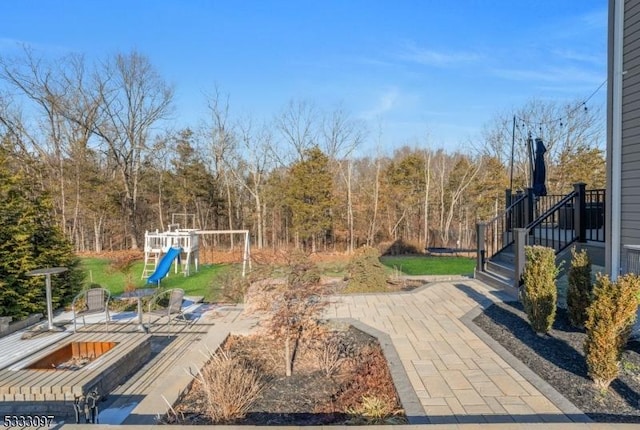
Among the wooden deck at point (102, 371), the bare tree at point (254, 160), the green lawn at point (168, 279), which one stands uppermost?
the bare tree at point (254, 160)

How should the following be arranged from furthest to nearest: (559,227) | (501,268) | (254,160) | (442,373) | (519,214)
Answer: (254,160) < (519,214) < (501,268) < (559,227) < (442,373)

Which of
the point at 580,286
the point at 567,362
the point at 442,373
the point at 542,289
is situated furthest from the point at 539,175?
the point at 442,373

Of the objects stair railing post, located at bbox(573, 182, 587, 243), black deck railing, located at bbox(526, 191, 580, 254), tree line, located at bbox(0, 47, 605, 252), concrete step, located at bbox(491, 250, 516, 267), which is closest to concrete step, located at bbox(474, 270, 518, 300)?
concrete step, located at bbox(491, 250, 516, 267)

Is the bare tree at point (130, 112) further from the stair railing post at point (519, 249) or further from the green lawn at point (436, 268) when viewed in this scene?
the stair railing post at point (519, 249)

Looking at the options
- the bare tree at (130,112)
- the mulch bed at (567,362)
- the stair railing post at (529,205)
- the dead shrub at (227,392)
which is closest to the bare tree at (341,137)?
the bare tree at (130,112)

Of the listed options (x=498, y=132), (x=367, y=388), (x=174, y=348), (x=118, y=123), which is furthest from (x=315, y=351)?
(x=498, y=132)

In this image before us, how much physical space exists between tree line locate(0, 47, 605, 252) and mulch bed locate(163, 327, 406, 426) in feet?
42.4

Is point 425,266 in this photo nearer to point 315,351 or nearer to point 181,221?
point 315,351

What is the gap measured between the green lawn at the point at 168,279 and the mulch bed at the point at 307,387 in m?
3.86

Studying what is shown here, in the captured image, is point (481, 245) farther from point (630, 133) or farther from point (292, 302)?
point (292, 302)

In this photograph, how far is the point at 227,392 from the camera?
296 centimetres

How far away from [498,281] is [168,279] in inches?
321

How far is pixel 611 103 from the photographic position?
520 cm

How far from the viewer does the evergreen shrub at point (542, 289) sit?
4418mm
